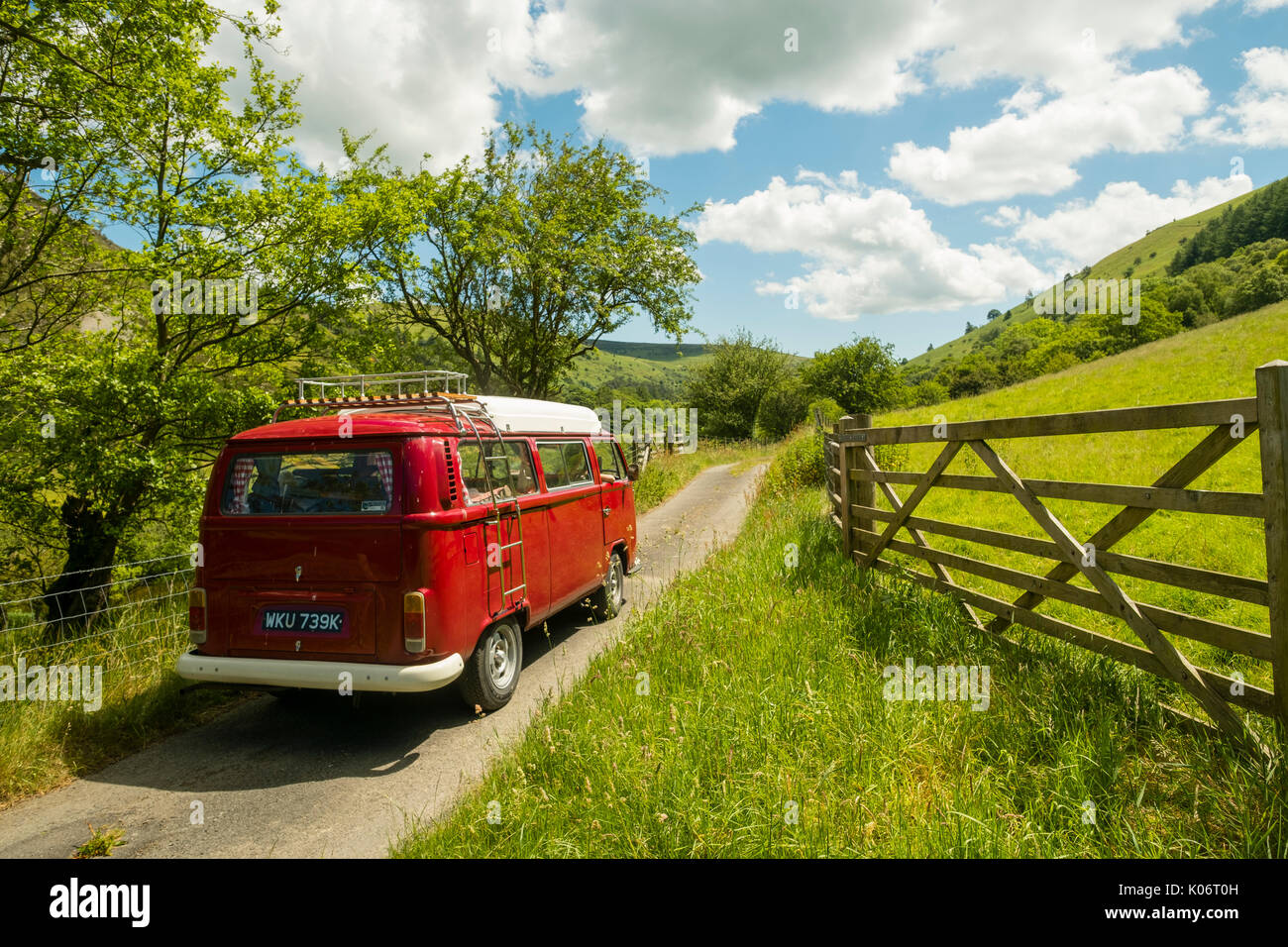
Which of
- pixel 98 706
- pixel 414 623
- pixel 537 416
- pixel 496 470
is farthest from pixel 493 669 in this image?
pixel 98 706

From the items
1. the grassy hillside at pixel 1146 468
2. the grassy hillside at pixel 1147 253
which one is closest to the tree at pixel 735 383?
the grassy hillside at pixel 1146 468

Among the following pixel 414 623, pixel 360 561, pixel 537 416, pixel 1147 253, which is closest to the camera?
pixel 414 623

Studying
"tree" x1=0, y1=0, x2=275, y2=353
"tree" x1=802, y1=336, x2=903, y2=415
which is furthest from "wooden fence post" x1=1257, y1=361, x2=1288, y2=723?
"tree" x1=802, y1=336, x2=903, y2=415

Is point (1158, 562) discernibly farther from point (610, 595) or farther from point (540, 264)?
point (540, 264)

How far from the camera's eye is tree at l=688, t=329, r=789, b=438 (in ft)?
141

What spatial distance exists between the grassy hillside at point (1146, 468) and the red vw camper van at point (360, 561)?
4396 millimetres

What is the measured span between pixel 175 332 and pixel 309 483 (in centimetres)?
628

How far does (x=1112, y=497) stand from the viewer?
11.1ft

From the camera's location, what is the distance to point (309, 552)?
164 inches

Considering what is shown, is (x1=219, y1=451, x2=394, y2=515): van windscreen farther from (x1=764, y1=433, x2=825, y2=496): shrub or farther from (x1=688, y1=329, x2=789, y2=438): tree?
(x1=688, y1=329, x2=789, y2=438): tree

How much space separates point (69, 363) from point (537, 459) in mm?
5337

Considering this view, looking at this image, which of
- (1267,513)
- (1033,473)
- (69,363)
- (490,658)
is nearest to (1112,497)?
(1267,513)

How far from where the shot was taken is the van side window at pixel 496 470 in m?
4.75
